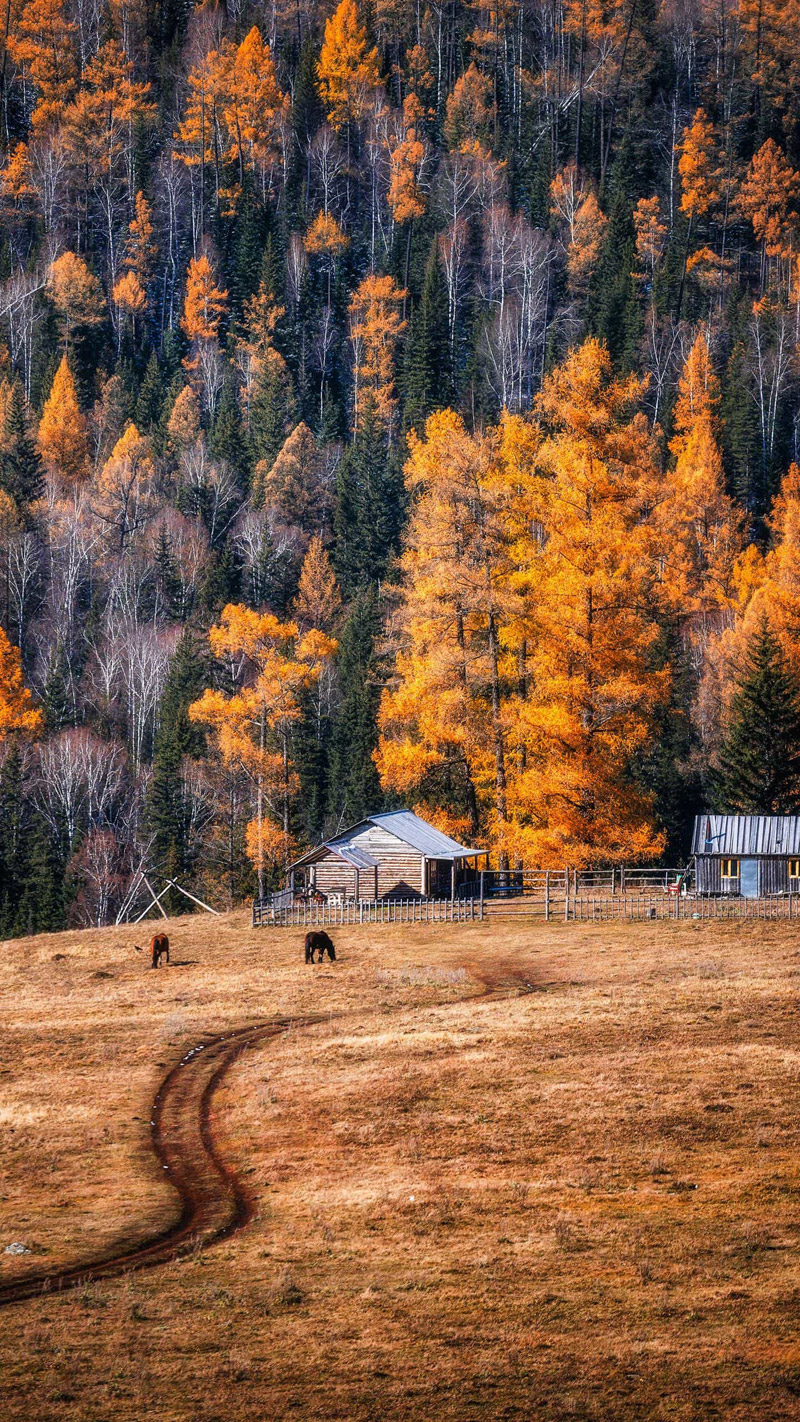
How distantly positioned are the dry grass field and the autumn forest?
18.9 meters

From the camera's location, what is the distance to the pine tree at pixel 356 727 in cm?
8275

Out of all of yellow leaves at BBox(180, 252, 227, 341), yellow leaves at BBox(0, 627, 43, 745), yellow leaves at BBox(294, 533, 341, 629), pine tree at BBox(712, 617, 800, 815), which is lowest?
pine tree at BBox(712, 617, 800, 815)

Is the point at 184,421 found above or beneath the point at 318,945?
above

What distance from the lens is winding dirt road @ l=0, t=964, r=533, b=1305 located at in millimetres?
17266

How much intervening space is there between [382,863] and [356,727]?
30499 mm

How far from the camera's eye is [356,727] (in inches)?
3349

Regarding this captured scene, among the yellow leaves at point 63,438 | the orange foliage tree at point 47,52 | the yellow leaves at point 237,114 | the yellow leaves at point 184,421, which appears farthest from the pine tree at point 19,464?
the orange foliage tree at point 47,52

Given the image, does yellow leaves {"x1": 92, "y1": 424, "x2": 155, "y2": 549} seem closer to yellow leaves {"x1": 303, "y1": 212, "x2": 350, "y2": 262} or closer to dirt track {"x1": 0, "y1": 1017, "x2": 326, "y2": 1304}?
yellow leaves {"x1": 303, "y1": 212, "x2": 350, "y2": 262}

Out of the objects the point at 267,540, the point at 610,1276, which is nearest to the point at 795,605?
the point at 267,540

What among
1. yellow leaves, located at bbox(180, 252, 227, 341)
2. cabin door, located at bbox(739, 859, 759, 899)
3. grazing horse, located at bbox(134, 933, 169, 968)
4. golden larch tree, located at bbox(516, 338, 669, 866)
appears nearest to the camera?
grazing horse, located at bbox(134, 933, 169, 968)

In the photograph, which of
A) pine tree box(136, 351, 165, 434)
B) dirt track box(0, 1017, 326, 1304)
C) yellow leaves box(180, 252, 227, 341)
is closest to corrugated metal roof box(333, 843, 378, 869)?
dirt track box(0, 1017, 326, 1304)

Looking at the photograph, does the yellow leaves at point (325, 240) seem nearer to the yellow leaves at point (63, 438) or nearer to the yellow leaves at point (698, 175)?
the yellow leaves at point (63, 438)

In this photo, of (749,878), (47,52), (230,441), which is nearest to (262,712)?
(749,878)

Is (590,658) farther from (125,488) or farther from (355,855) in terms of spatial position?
(125,488)
